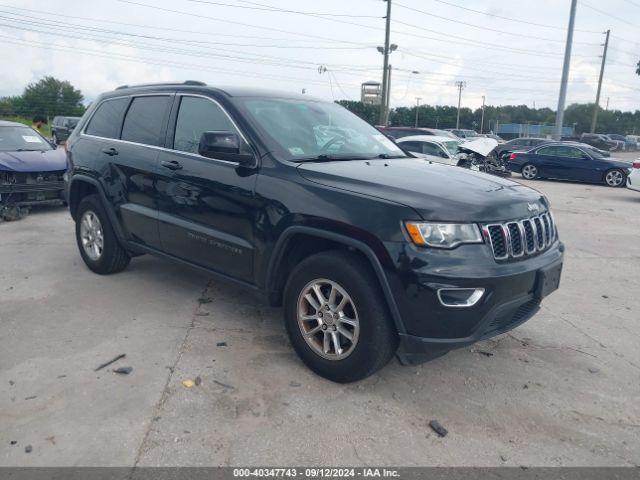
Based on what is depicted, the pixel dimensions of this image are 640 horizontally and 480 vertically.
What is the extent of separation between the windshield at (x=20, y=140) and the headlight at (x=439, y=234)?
331 inches

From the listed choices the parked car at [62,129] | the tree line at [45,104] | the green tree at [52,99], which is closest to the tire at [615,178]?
the parked car at [62,129]

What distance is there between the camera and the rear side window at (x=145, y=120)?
4.63 meters

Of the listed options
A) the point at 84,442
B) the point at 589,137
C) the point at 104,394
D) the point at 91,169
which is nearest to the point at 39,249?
the point at 91,169

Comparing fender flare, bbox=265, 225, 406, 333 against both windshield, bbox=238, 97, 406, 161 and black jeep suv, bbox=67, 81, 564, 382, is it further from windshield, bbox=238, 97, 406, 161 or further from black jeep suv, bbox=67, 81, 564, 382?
windshield, bbox=238, 97, 406, 161

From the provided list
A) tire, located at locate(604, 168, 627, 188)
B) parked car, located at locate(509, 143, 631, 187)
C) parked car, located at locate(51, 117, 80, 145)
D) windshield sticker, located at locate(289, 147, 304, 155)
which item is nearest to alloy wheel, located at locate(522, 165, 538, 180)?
parked car, located at locate(509, 143, 631, 187)

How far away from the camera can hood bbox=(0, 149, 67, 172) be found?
8.34 m

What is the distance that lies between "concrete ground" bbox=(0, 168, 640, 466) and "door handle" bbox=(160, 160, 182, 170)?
126cm

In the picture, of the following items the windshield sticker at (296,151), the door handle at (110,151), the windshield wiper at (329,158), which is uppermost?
the windshield sticker at (296,151)

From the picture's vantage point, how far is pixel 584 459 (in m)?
2.79

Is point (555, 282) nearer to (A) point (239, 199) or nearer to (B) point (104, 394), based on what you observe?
(A) point (239, 199)

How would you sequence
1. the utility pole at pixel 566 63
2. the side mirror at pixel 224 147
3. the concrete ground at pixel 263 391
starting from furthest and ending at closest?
the utility pole at pixel 566 63, the side mirror at pixel 224 147, the concrete ground at pixel 263 391

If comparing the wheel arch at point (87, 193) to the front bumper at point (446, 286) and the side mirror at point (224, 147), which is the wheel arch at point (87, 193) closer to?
the side mirror at point (224, 147)

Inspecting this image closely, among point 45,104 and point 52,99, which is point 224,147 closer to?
point 45,104

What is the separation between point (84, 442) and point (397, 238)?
1.99 meters
